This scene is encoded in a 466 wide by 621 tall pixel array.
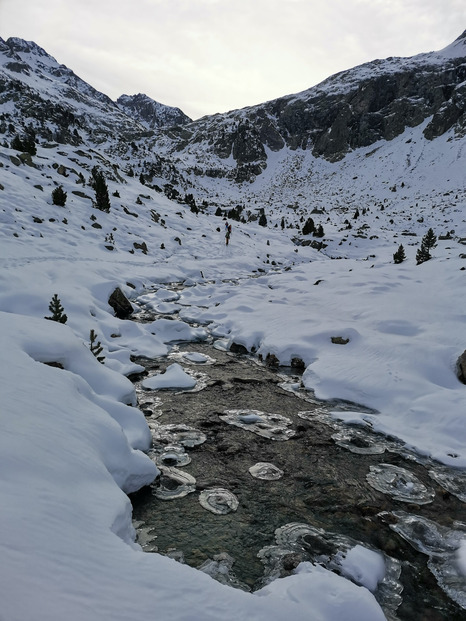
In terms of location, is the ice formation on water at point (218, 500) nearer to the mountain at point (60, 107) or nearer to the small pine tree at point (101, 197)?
the small pine tree at point (101, 197)

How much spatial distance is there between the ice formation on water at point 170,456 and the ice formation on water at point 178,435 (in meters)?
0.17

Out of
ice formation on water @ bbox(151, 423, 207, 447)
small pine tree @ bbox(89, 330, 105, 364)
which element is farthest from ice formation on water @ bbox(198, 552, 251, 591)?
small pine tree @ bbox(89, 330, 105, 364)

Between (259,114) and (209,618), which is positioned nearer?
(209,618)

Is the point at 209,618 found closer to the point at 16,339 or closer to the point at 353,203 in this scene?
the point at 16,339

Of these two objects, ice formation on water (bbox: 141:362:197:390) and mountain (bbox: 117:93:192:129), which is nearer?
ice formation on water (bbox: 141:362:197:390)

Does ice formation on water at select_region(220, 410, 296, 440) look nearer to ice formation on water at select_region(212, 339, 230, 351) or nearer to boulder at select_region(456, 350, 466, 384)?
ice formation on water at select_region(212, 339, 230, 351)

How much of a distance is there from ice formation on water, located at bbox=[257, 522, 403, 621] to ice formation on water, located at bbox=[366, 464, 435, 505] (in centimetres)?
109

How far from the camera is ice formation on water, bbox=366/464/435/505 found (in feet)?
15.0

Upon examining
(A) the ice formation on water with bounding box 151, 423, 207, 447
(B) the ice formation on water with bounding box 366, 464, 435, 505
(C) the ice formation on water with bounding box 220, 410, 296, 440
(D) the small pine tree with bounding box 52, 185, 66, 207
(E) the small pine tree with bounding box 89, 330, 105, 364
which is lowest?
(A) the ice formation on water with bounding box 151, 423, 207, 447

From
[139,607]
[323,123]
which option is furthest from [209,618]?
[323,123]

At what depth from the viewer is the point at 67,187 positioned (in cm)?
2023

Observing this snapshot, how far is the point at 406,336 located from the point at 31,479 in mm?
8441

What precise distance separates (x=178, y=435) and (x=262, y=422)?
58.1 inches

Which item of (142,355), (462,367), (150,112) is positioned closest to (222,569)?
(142,355)
